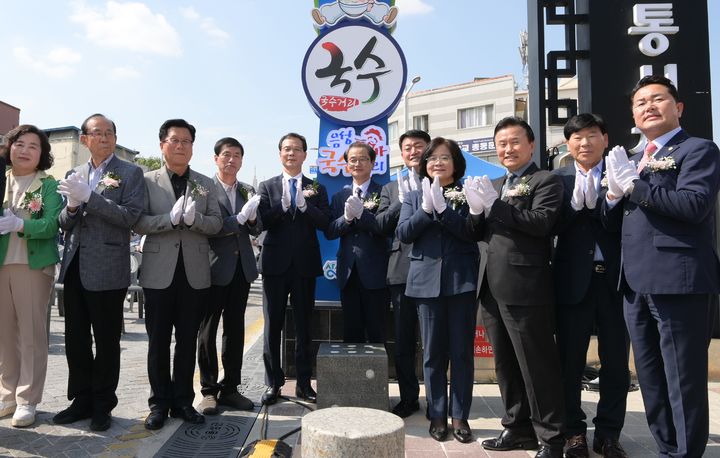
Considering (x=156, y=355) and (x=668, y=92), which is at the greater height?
(x=668, y=92)

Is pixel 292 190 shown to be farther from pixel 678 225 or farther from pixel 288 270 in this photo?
pixel 678 225

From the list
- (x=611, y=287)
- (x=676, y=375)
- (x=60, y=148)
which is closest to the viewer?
(x=676, y=375)

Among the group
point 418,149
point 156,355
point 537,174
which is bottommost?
point 156,355

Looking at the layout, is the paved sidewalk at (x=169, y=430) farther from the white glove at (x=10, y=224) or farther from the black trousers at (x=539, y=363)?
the white glove at (x=10, y=224)

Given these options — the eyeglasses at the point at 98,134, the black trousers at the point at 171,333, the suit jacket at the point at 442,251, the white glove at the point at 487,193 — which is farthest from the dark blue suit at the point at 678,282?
the eyeglasses at the point at 98,134

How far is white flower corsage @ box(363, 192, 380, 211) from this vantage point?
15.3ft

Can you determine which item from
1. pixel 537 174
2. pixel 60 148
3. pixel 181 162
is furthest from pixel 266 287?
pixel 60 148

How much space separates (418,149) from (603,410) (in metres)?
2.54

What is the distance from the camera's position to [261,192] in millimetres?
4832

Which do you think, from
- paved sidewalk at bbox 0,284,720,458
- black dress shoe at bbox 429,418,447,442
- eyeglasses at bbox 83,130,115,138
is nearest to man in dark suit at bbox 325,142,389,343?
paved sidewalk at bbox 0,284,720,458

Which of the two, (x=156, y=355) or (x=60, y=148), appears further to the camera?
(x=60, y=148)

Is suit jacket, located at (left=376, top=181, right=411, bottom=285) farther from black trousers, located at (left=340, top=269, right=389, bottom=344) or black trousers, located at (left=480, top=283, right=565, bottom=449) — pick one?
black trousers, located at (left=480, top=283, right=565, bottom=449)

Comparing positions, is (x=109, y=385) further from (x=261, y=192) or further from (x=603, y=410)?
(x=603, y=410)

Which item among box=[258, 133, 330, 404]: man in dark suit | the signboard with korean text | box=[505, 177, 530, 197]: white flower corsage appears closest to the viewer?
box=[505, 177, 530, 197]: white flower corsage
